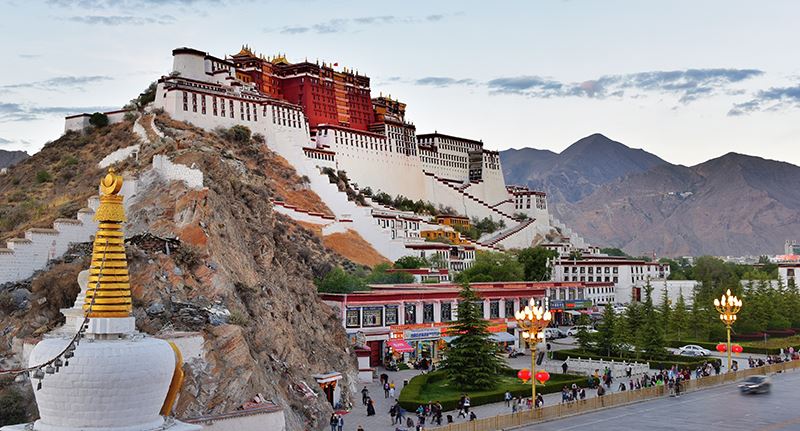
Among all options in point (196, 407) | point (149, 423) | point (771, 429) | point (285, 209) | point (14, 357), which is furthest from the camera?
point (285, 209)

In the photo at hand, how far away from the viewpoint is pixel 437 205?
118125 millimetres

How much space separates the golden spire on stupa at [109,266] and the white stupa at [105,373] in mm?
19

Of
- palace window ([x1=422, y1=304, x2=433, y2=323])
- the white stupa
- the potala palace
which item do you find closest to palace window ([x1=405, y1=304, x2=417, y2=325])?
palace window ([x1=422, y1=304, x2=433, y2=323])

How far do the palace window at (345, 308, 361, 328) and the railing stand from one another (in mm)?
17026

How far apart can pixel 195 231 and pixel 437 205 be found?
267ft

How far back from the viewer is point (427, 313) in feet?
195

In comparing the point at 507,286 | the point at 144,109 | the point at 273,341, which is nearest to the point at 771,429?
the point at 273,341

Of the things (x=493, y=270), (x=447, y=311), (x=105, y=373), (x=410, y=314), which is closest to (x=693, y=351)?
(x=447, y=311)

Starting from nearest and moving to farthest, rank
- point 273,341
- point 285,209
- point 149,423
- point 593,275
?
point 149,423 → point 273,341 → point 285,209 → point 593,275

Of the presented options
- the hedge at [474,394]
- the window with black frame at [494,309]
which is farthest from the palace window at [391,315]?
the window with black frame at [494,309]

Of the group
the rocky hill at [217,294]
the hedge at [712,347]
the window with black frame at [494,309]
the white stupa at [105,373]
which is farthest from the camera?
the window with black frame at [494,309]

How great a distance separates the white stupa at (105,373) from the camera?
16750 millimetres

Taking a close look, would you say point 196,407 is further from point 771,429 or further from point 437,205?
point 437,205

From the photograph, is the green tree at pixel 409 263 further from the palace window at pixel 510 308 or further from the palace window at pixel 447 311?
the palace window at pixel 447 311
